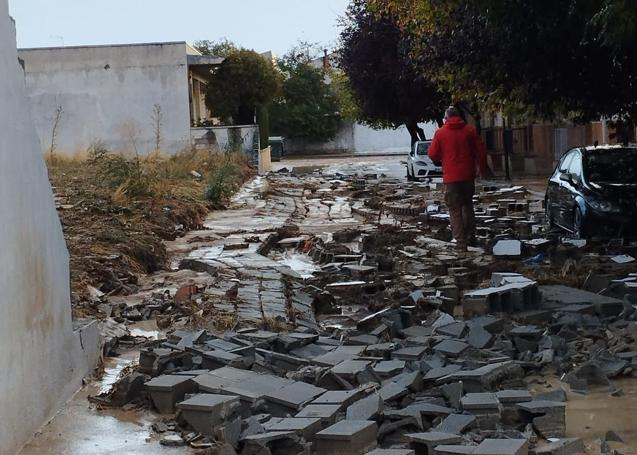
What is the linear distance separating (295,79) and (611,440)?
204 ft

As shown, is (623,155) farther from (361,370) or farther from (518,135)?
(518,135)

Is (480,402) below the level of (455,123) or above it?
below

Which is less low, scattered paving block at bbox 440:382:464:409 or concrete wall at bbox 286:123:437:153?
concrete wall at bbox 286:123:437:153

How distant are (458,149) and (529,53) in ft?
5.26

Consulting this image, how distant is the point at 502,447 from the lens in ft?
14.8

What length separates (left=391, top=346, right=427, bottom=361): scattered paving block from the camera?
6.59 m

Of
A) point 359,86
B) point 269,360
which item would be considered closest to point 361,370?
point 269,360

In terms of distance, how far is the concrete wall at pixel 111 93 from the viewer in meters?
36.3

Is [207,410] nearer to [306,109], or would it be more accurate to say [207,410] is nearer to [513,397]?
[513,397]

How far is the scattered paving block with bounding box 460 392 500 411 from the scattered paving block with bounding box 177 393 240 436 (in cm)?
132

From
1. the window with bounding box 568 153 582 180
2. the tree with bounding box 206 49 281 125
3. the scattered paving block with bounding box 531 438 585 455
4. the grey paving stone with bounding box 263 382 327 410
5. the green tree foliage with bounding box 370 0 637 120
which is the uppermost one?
the tree with bounding box 206 49 281 125

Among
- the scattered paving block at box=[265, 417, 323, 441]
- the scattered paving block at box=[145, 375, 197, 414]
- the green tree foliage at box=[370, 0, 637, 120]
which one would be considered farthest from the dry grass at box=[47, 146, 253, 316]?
the green tree foliage at box=[370, 0, 637, 120]

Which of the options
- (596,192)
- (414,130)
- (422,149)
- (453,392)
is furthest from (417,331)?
(414,130)

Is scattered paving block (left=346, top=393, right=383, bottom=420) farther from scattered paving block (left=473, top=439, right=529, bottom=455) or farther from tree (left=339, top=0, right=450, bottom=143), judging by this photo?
tree (left=339, top=0, right=450, bottom=143)
